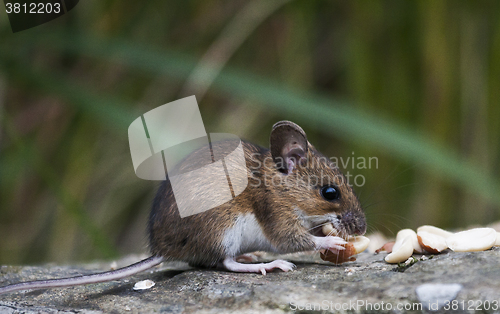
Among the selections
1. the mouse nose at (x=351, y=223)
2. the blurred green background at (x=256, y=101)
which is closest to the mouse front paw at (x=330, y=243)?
the mouse nose at (x=351, y=223)

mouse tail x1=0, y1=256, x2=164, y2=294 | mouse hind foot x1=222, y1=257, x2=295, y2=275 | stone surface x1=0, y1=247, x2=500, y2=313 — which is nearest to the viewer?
stone surface x1=0, y1=247, x2=500, y2=313

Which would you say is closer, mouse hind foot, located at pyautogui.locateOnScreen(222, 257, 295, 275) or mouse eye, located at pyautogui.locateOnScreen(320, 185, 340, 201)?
mouse hind foot, located at pyautogui.locateOnScreen(222, 257, 295, 275)

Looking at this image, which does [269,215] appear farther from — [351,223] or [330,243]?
[351,223]

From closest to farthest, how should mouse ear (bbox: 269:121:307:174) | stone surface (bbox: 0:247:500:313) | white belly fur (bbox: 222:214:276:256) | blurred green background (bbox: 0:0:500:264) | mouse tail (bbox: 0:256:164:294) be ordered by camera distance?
1. stone surface (bbox: 0:247:500:313)
2. mouse tail (bbox: 0:256:164:294)
3. white belly fur (bbox: 222:214:276:256)
4. mouse ear (bbox: 269:121:307:174)
5. blurred green background (bbox: 0:0:500:264)

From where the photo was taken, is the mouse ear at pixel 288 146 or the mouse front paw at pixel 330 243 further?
the mouse ear at pixel 288 146

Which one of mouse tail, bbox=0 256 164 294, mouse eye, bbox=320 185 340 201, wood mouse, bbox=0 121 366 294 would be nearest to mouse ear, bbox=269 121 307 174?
wood mouse, bbox=0 121 366 294

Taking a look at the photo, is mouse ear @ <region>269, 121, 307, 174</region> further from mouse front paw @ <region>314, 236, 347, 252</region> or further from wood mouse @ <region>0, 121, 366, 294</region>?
mouse front paw @ <region>314, 236, 347, 252</region>

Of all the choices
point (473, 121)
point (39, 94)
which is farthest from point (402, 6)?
point (39, 94)

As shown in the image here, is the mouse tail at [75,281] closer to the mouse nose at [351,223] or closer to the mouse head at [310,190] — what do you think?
the mouse head at [310,190]
